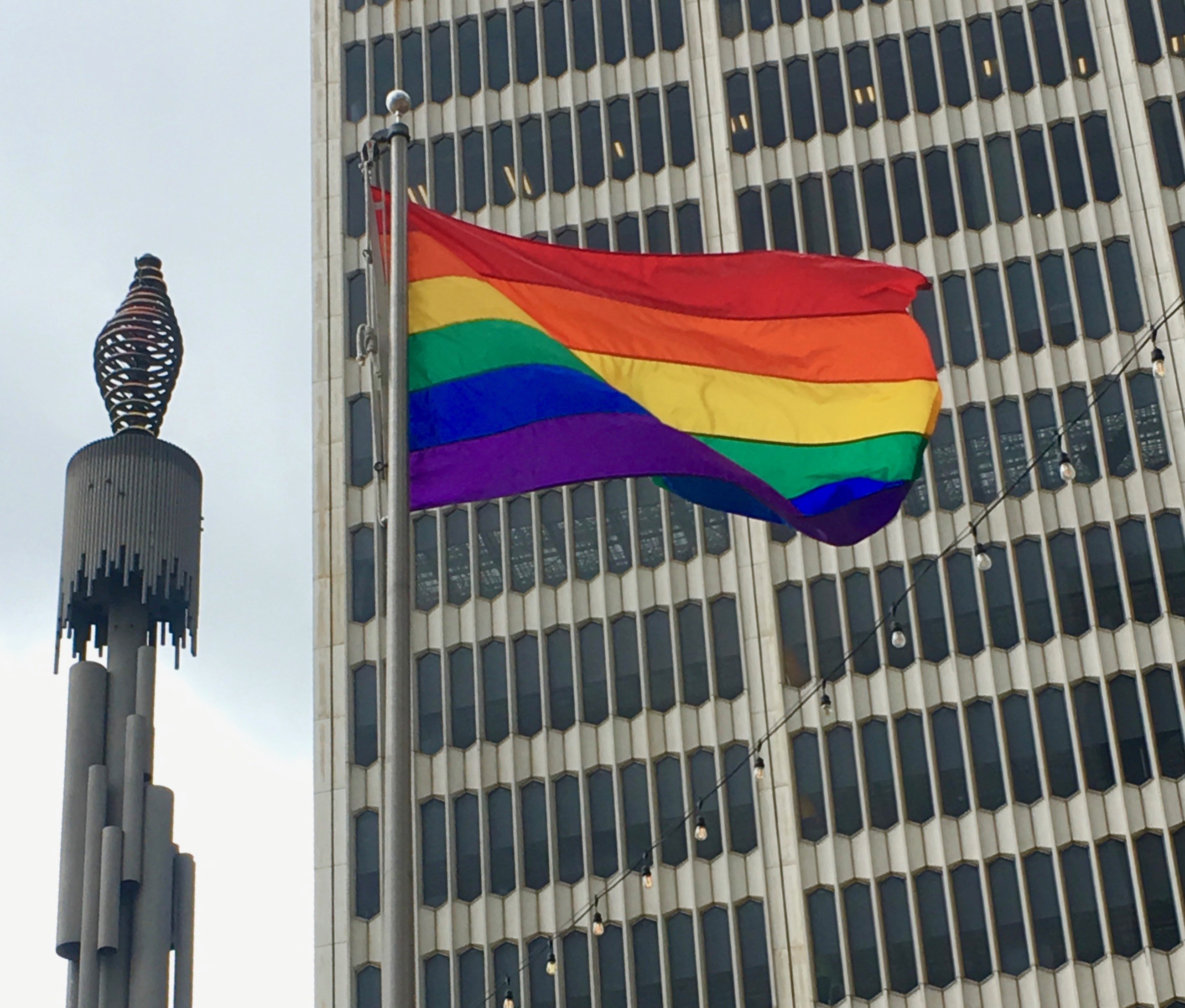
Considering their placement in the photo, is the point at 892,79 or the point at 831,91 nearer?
the point at 892,79

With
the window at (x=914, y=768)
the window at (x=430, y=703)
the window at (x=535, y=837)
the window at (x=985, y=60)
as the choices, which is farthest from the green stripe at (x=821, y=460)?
the window at (x=985, y=60)

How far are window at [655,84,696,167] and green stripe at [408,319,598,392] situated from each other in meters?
43.9

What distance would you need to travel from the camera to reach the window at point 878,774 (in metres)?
53.7

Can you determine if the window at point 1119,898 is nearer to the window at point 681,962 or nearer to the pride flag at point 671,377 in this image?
the window at point 681,962

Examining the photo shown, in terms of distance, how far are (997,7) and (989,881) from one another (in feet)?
86.0

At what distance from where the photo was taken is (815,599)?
187 feet

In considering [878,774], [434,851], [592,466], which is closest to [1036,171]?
[878,774]

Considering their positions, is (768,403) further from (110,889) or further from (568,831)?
(568,831)

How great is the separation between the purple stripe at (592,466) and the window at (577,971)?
35.9 meters

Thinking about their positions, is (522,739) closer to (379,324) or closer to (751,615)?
(751,615)

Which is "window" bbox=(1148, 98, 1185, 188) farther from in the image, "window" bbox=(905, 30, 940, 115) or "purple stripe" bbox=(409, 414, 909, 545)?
"purple stripe" bbox=(409, 414, 909, 545)

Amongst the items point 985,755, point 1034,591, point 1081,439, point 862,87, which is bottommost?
A: point 985,755

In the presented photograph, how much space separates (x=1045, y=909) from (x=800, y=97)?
25186 mm

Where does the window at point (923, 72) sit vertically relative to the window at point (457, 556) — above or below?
above
